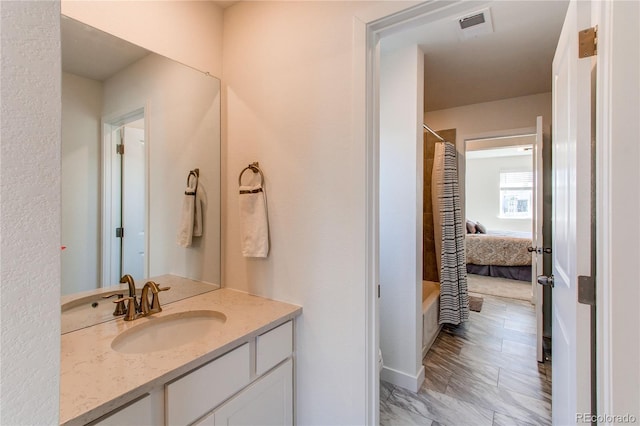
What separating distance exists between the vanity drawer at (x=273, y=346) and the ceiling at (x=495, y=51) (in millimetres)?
1571

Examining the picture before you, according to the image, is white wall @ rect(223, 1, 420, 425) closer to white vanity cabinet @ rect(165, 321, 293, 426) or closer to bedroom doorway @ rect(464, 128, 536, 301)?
white vanity cabinet @ rect(165, 321, 293, 426)

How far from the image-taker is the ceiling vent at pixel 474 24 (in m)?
1.79

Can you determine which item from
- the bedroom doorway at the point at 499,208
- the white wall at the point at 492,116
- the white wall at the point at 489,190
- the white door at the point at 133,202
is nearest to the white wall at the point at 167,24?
the white door at the point at 133,202

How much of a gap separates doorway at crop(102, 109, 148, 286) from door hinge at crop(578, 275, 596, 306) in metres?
1.79

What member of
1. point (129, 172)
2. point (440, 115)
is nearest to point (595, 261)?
point (129, 172)

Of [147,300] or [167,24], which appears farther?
[167,24]

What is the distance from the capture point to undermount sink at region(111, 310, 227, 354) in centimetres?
121

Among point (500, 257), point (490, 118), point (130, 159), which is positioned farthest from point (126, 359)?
point (500, 257)

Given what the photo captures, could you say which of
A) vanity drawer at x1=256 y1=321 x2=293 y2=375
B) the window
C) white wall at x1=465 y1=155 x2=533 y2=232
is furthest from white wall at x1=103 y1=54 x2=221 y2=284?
the window

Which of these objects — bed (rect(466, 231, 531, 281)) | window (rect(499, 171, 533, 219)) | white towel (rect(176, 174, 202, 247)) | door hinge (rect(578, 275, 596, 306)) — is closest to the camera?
door hinge (rect(578, 275, 596, 306))

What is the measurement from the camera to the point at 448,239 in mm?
2855

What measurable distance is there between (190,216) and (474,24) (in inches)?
85.4

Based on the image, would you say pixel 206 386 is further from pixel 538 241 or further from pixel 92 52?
pixel 538 241

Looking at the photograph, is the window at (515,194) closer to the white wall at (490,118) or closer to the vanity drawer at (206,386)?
the white wall at (490,118)
